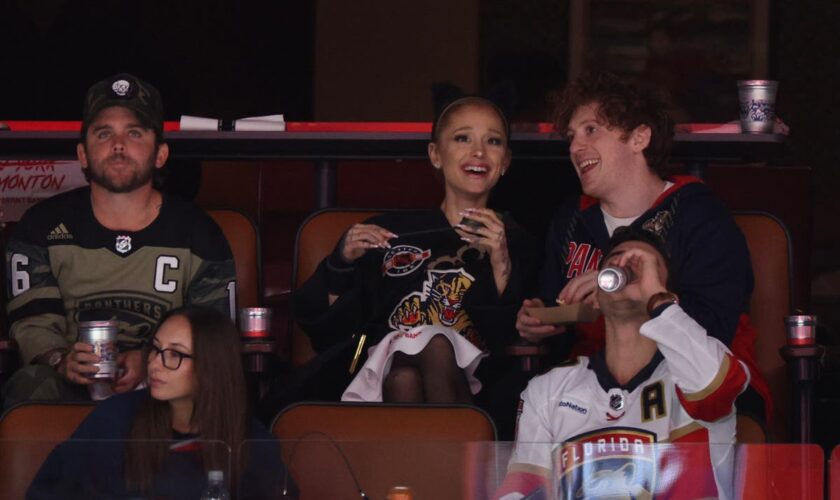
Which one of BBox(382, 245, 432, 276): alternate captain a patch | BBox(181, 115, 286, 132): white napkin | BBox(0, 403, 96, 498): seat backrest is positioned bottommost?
BBox(0, 403, 96, 498): seat backrest

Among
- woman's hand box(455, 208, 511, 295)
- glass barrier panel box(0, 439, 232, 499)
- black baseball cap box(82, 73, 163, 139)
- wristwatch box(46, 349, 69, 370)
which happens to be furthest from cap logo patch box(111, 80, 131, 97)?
glass barrier panel box(0, 439, 232, 499)

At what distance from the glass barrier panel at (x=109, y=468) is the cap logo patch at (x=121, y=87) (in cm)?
141

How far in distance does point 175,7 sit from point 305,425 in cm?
448

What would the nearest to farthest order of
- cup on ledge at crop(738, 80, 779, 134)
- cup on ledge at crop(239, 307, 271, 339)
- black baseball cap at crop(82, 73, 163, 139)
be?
cup on ledge at crop(239, 307, 271, 339) → black baseball cap at crop(82, 73, 163, 139) → cup on ledge at crop(738, 80, 779, 134)

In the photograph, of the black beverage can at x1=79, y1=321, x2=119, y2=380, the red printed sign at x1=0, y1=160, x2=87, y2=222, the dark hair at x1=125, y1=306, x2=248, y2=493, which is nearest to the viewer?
the dark hair at x1=125, y1=306, x2=248, y2=493

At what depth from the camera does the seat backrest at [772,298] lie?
3.57 metres

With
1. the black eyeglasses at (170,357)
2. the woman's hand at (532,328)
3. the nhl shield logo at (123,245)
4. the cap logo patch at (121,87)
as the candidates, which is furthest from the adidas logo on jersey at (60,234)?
the woman's hand at (532,328)

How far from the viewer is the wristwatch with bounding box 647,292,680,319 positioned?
281cm

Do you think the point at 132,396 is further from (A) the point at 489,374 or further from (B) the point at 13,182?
(B) the point at 13,182

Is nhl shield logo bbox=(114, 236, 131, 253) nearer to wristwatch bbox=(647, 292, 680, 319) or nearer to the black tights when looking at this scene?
the black tights

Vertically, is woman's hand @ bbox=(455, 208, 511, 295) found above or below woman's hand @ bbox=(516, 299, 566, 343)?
above

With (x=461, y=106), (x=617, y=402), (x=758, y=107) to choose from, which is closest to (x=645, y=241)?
(x=617, y=402)

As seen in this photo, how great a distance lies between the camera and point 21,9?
23.3ft

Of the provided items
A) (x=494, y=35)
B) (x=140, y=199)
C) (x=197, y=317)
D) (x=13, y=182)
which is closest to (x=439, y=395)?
(x=197, y=317)
